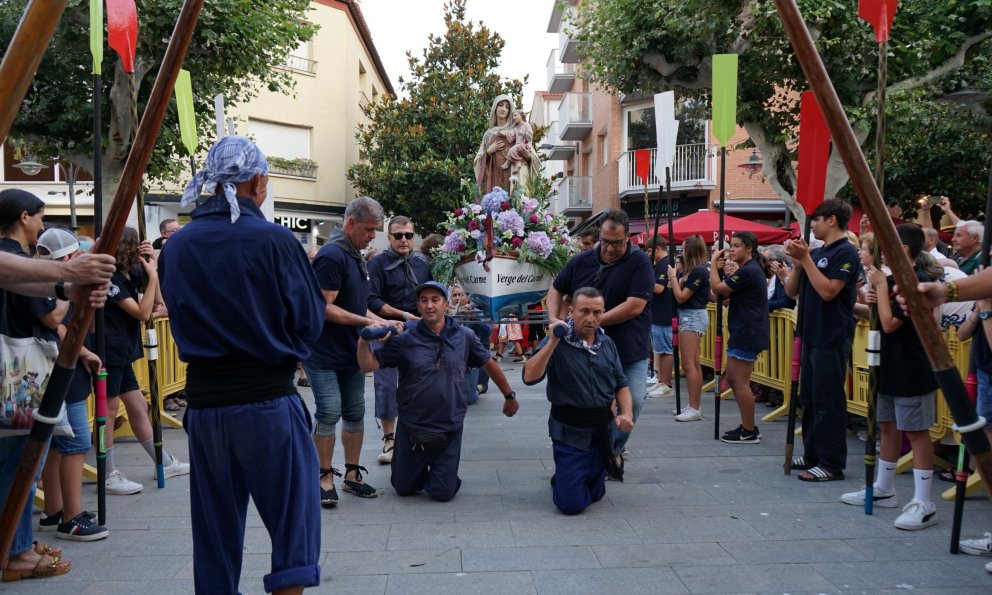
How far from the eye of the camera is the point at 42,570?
4406 millimetres

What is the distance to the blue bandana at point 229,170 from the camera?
3.13 meters

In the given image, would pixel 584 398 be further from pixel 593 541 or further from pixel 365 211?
pixel 365 211

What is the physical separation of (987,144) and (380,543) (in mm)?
17476

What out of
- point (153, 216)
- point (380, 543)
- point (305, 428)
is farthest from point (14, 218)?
point (153, 216)

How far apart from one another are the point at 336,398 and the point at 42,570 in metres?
2.05

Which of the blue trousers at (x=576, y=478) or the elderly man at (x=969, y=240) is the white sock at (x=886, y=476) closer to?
the elderly man at (x=969, y=240)

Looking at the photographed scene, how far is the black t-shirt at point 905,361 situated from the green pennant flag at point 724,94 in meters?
2.31

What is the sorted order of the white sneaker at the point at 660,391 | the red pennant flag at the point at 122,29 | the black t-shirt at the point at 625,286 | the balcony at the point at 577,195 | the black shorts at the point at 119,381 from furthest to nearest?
1. the balcony at the point at 577,195
2. the white sneaker at the point at 660,391
3. the black t-shirt at the point at 625,286
4. the black shorts at the point at 119,381
5. the red pennant flag at the point at 122,29

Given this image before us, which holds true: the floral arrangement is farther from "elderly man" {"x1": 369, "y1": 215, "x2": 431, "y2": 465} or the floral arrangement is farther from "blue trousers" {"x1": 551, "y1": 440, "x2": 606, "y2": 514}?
"blue trousers" {"x1": 551, "y1": 440, "x2": 606, "y2": 514}

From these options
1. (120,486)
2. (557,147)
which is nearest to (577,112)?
(557,147)

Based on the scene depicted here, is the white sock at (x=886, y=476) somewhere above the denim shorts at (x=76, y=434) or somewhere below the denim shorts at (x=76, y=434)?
below

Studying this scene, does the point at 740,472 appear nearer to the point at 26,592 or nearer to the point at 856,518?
the point at 856,518

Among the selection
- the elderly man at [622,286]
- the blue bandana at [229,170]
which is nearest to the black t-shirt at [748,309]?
the elderly man at [622,286]

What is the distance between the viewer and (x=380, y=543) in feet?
16.3
